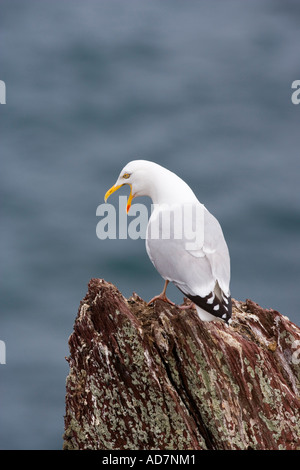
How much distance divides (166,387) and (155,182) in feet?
5.73

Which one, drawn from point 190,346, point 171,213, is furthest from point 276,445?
point 171,213

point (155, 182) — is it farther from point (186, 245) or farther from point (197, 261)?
point (197, 261)

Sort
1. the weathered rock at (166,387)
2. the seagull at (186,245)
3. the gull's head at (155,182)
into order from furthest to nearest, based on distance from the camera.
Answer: the gull's head at (155,182) → the seagull at (186,245) → the weathered rock at (166,387)

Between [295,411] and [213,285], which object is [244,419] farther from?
[213,285]

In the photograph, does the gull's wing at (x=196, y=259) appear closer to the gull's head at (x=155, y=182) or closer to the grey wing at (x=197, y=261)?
the grey wing at (x=197, y=261)

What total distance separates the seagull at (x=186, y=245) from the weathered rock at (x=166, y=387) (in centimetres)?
24

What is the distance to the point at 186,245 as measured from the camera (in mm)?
7043

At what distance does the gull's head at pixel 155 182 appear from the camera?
7438 millimetres

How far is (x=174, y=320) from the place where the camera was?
6902mm

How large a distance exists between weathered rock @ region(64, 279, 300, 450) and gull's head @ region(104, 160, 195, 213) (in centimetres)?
98

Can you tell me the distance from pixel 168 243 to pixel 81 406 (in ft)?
4.48

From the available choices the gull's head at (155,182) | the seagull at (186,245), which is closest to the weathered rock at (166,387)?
the seagull at (186,245)

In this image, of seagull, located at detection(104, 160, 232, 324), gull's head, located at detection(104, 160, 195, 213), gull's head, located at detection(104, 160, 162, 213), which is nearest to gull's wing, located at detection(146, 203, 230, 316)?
seagull, located at detection(104, 160, 232, 324)

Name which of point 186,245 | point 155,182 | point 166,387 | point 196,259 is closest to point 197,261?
point 196,259
